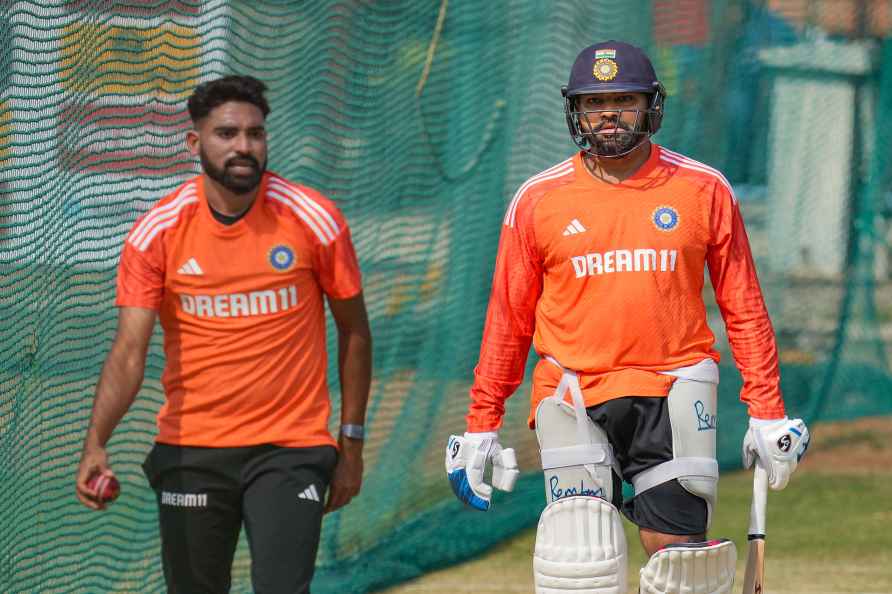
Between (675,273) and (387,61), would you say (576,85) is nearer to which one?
(675,273)

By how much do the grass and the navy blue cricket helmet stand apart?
2913mm

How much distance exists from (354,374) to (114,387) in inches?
28.2

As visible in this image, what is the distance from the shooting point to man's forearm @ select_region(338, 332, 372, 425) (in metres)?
5.08

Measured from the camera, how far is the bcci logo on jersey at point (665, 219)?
4.82 meters

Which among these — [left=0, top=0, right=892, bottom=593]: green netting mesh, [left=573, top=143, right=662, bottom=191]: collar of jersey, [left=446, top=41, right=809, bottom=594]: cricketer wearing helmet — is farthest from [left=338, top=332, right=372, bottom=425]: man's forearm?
[left=0, top=0, right=892, bottom=593]: green netting mesh

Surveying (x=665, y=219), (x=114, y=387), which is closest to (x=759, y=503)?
(x=665, y=219)

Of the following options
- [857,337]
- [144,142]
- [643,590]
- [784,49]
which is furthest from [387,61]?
[857,337]

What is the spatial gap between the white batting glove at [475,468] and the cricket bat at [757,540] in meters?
0.72

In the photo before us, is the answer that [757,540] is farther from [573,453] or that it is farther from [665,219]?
[665,219]

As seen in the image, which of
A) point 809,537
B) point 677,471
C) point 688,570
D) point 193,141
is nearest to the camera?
point 688,570

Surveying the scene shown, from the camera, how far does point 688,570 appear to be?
465cm

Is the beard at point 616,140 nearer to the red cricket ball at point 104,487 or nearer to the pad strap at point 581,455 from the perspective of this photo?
the pad strap at point 581,455

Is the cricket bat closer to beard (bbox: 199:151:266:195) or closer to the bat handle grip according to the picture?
the bat handle grip

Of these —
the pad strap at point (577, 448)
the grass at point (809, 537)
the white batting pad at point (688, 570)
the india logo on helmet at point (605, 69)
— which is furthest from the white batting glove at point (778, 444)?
the grass at point (809, 537)
